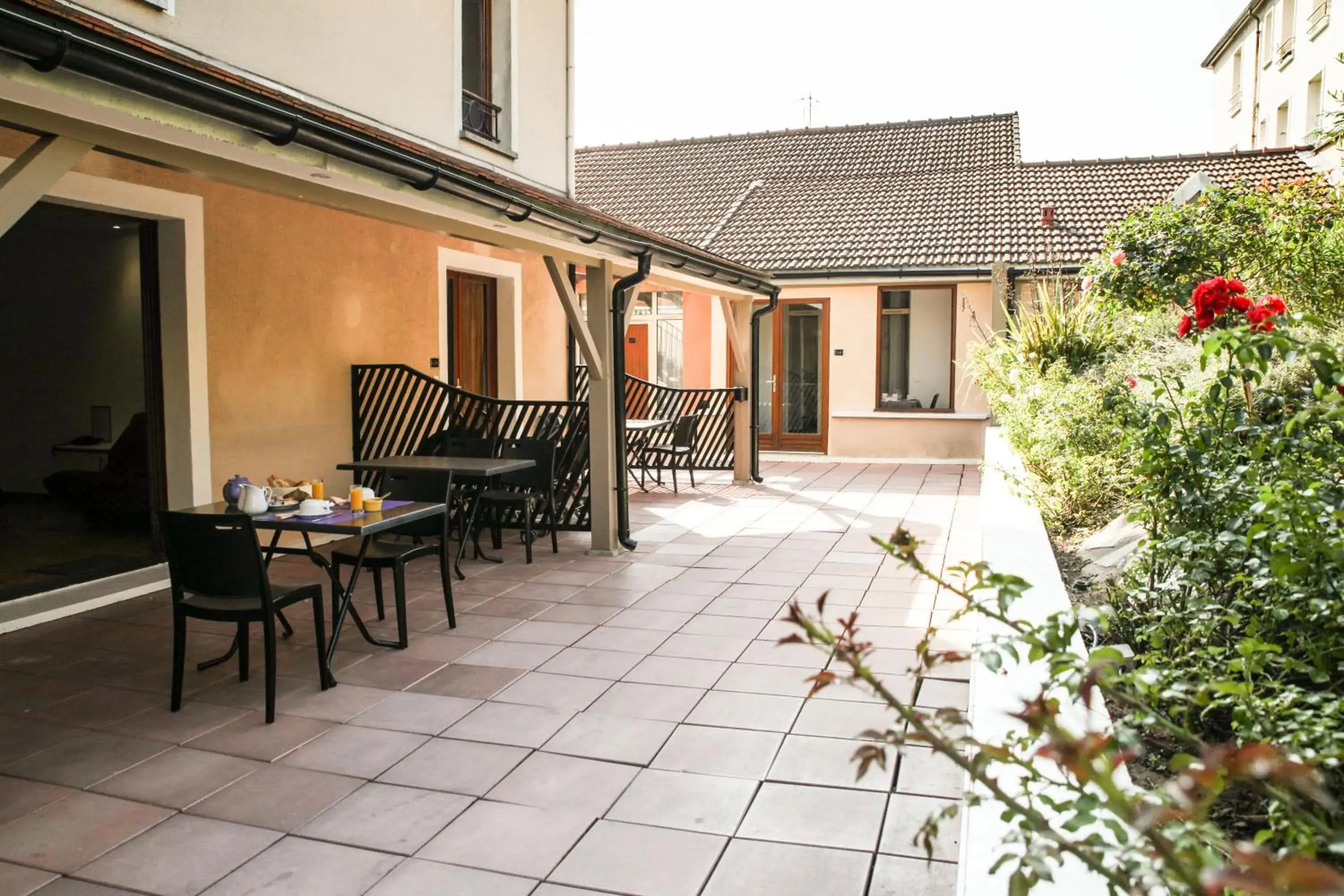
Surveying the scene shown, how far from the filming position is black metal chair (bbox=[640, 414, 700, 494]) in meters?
10.9

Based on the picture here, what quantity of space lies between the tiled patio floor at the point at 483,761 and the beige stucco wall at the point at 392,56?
3380mm

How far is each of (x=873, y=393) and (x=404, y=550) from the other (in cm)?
1018

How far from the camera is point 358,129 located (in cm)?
457

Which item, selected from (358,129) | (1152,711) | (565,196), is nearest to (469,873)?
(1152,711)

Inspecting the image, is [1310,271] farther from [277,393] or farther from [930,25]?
[930,25]

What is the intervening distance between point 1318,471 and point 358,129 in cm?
403

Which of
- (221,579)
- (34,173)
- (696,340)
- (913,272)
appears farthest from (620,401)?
(696,340)

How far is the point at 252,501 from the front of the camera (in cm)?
475

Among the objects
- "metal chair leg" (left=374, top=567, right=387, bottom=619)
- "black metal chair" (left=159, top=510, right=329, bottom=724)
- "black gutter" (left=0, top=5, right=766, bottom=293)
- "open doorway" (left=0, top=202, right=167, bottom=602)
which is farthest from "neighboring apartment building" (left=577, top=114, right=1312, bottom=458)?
"black metal chair" (left=159, top=510, right=329, bottom=724)

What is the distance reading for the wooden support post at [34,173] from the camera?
3.20 m

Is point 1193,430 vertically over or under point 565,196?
under

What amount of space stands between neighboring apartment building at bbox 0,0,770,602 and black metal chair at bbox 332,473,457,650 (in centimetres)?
147

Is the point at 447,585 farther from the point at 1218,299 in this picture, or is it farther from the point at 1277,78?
the point at 1277,78

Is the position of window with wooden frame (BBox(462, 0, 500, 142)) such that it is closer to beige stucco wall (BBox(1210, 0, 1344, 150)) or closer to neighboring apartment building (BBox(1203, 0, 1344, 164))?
neighboring apartment building (BBox(1203, 0, 1344, 164))
